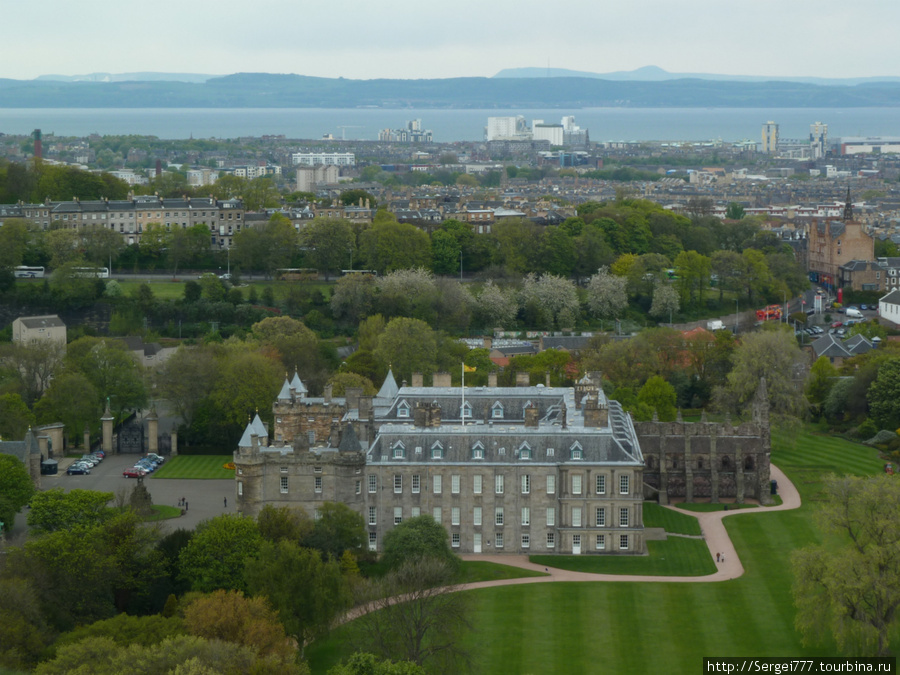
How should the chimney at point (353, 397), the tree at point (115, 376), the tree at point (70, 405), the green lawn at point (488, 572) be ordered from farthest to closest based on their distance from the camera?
the tree at point (115, 376), the tree at point (70, 405), the chimney at point (353, 397), the green lawn at point (488, 572)

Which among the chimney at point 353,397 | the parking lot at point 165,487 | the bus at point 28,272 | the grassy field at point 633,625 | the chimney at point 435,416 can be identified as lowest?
the parking lot at point 165,487

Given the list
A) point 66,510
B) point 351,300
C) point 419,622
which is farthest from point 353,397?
point 351,300

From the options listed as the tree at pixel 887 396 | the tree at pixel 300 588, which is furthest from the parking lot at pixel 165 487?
the tree at pixel 887 396

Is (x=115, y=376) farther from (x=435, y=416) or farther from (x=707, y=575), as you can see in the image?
(x=707, y=575)

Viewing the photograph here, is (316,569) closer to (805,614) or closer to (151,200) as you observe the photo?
(805,614)

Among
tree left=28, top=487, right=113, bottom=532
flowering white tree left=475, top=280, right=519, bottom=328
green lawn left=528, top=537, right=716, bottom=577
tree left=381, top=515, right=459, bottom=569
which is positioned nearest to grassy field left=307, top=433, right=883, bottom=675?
green lawn left=528, top=537, right=716, bottom=577

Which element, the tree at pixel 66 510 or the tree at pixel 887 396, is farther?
the tree at pixel 887 396

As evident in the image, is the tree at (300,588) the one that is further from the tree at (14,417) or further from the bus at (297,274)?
the bus at (297,274)
